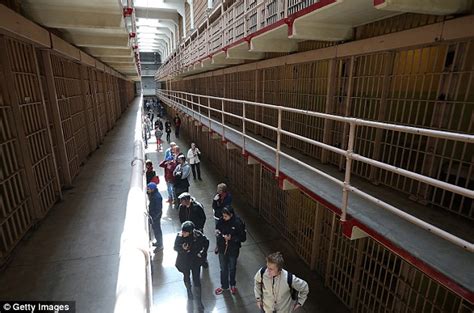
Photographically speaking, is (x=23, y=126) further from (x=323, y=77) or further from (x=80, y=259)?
(x=323, y=77)


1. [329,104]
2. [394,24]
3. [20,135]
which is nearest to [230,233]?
[329,104]

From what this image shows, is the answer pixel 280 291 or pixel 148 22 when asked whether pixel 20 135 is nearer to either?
pixel 280 291

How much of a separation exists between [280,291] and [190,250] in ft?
5.38

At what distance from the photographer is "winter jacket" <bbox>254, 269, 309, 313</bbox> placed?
3535 mm

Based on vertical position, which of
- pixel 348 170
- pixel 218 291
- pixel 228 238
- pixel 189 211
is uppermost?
pixel 348 170

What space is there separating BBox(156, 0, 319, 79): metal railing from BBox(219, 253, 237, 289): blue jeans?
4973mm

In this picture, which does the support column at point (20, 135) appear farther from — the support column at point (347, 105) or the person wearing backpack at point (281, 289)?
the support column at point (347, 105)

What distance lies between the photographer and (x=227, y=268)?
5145 mm

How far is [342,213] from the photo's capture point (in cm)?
304

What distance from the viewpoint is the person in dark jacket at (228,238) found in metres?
4.84

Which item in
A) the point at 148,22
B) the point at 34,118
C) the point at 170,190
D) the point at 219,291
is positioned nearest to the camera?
the point at 34,118

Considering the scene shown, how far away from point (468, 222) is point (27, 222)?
5.13 m

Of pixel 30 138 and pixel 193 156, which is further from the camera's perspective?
pixel 193 156

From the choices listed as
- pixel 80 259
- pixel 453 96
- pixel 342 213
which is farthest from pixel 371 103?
pixel 80 259
